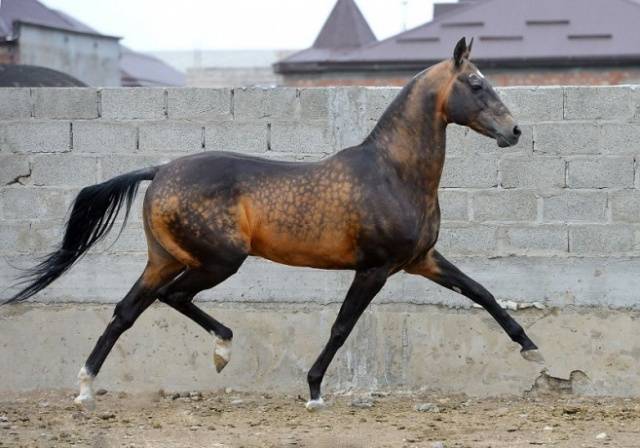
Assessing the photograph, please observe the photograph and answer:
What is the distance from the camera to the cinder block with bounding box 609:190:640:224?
24.7 ft

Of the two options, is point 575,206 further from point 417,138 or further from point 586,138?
point 417,138

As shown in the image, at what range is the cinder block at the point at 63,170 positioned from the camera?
25.6 feet

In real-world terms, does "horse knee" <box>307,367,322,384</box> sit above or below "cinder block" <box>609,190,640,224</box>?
below

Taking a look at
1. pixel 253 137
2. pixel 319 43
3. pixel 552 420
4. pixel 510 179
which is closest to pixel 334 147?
pixel 253 137

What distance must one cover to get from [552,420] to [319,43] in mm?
19206

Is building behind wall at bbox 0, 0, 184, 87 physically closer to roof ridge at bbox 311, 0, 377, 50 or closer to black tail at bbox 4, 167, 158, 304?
roof ridge at bbox 311, 0, 377, 50

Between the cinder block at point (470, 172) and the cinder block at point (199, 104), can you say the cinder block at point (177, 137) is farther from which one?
the cinder block at point (470, 172)

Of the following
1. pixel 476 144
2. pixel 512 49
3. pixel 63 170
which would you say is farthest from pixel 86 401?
pixel 512 49

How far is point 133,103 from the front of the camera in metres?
7.80

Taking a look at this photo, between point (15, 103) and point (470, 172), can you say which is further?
point (15, 103)

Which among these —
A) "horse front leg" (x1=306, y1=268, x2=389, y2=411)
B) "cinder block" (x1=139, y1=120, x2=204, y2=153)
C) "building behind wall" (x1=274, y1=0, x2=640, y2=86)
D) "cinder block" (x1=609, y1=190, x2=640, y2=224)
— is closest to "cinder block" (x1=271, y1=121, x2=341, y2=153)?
"cinder block" (x1=139, y1=120, x2=204, y2=153)

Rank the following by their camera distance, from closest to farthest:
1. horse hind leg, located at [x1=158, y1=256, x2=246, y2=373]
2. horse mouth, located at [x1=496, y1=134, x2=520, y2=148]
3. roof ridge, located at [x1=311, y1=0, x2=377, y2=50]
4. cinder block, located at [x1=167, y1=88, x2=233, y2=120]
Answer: horse mouth, located at [x1=496, y1=134, x2=520, y2=148], horse hind leg, located at [x1=158, y1=256, x2=246, y2=373], cinder block, located at [x1=167, y1=88, x2=233, y2=120], roof ridge, located at [x1=311, y1=0, x2=377, y2=50]

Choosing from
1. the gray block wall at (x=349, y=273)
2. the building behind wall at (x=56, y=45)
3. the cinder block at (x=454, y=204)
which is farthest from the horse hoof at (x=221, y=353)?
the building behind wall at (x=56, y=45)

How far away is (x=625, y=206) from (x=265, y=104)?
235 cm
